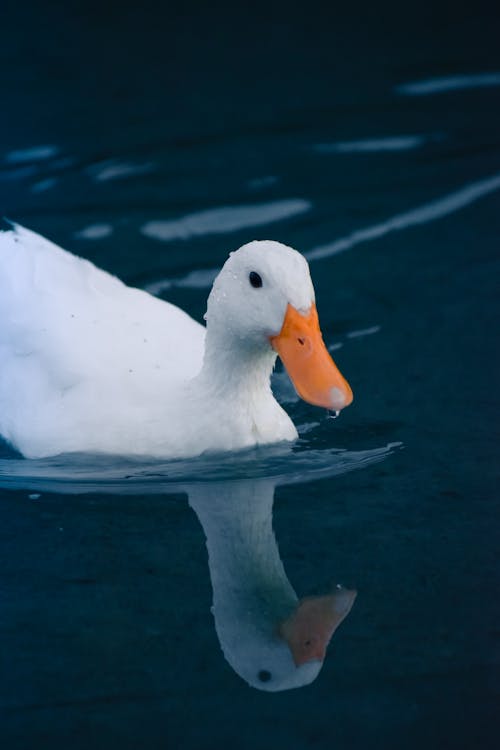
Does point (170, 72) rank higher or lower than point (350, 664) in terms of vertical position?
higher

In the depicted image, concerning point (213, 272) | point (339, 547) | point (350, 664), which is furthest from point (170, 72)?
point (350, 664)

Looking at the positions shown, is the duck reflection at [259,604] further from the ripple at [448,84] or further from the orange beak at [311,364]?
the ripple at [448,84]

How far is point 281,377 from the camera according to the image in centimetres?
570

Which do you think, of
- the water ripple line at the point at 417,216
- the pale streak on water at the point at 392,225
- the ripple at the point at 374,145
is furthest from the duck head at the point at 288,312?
the ripple at the point at 374,145

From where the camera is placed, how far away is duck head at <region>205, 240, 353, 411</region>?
13.5 ft

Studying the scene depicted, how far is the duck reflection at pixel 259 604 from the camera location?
10.9ft

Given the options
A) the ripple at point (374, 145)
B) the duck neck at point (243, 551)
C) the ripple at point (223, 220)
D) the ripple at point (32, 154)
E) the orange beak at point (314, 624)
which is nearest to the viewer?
the orange beak at point (314, 624)

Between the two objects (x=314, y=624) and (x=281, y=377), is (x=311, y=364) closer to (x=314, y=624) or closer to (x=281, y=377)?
(x=314, y=624)

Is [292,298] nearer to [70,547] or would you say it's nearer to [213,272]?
[70,547]

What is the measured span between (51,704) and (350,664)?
2.70 feet

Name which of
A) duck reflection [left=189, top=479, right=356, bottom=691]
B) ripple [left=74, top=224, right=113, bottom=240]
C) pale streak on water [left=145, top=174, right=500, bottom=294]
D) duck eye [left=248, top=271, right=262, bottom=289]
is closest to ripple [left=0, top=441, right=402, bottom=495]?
duck reflection [left=189, top=479, right=356, bottom=691]

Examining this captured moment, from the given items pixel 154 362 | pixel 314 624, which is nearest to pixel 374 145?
pixel 154 362

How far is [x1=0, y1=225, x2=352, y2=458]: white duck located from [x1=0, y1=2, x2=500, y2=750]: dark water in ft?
0.42

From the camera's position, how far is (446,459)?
15.4 ft
